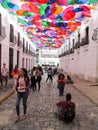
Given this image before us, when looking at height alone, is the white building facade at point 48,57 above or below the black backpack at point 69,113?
above

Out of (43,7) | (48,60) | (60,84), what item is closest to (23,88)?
(60,84)

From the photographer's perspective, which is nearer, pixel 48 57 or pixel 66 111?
pixel 66 111

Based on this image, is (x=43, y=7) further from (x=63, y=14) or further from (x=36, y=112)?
(x=36, y=112)

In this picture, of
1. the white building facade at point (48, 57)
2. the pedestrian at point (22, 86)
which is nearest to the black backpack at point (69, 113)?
the pedestrian at point (22, 86)

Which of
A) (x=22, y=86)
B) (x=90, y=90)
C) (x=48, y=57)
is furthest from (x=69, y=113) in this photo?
(x=48, y=57)

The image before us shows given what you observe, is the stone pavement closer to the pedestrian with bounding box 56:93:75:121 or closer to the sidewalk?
the pedestrian with bounding box 56:93:75:121

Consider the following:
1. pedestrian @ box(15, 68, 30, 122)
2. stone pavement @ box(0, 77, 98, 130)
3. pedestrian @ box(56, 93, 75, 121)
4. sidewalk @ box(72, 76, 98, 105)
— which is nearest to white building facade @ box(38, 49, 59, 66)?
sidewalk @ box(72, 76, 98, 105)

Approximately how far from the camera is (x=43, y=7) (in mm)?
14656

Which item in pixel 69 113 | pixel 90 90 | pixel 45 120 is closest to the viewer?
pixel 69 113

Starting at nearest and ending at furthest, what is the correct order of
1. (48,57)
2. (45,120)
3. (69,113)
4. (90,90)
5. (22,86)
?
(69,113), (45,120), (22,86), (90,90), (48,57)

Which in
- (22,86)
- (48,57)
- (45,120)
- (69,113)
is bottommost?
(45,120)

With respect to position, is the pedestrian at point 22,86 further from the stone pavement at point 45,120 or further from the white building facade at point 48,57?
the white building facade at point 48,57

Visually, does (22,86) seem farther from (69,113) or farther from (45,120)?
(69,113)

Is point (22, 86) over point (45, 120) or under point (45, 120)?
over
